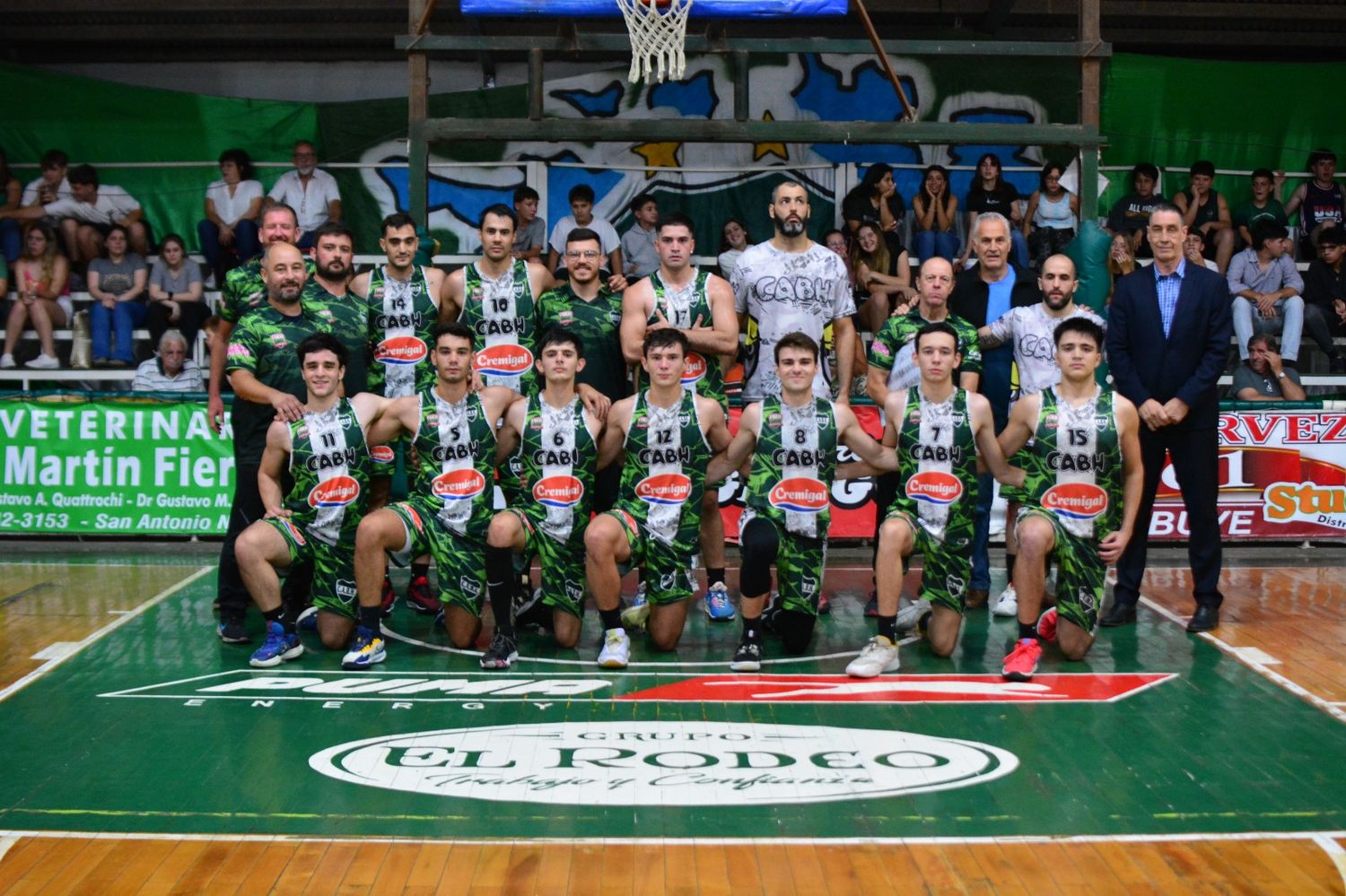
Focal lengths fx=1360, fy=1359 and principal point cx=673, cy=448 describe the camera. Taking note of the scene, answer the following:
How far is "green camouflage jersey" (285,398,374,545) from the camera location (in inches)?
280

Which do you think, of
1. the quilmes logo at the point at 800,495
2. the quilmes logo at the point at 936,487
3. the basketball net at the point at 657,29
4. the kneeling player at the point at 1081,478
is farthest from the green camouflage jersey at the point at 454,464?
the basketball net at the point at 657,29

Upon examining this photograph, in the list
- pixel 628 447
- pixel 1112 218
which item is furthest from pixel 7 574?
pixel 1112 218

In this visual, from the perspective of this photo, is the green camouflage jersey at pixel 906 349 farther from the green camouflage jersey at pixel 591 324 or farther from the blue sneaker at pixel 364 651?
the blue sneaker at pixel 364 651

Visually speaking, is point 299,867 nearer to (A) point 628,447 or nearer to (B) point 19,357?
(A) point 628,447

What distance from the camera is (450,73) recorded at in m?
15.4

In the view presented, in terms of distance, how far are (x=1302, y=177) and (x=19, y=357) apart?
13.1 meters

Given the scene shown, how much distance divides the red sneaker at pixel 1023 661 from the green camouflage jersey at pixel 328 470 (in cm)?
345

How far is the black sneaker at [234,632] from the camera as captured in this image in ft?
24.3

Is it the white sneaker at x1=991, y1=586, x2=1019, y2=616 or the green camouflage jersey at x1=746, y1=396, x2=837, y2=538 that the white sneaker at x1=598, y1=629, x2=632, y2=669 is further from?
the white sneaker at x1=991, y1=586, x2=1019, y2=616

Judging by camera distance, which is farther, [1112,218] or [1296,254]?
[1296,254]

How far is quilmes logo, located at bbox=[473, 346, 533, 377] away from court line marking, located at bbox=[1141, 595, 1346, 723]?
4067 millimetres

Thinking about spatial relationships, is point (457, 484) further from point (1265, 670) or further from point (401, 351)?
point (1265, 670)

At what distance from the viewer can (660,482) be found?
7148 mm

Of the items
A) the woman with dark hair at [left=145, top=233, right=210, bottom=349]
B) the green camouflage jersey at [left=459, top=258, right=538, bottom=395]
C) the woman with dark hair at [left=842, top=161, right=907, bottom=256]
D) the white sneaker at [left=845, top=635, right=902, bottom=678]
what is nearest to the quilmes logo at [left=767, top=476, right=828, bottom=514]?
the white sneaker at [left=845, top=635, right=902, bottom=678]
